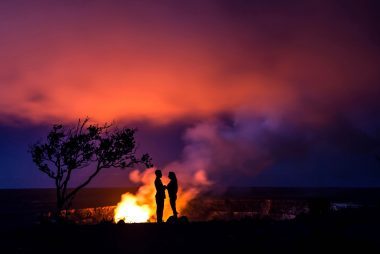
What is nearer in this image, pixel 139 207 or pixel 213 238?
pixel 213 238

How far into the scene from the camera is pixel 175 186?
25.1 metres

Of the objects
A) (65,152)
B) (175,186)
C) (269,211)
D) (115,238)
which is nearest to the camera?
(115,238)

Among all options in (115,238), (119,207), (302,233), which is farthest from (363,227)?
(119,207)

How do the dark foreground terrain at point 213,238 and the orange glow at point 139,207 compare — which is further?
the orange glow at point 139,207

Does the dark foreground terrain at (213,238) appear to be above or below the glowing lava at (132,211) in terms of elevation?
below

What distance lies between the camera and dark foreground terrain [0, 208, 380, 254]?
50.3 feet

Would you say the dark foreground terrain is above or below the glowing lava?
below

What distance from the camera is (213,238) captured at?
57.4 ft

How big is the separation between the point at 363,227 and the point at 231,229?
5.70 meters

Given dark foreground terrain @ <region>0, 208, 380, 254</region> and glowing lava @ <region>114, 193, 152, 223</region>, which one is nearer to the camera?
dark foreground terrain @ <region>0, 208, 380, 254</region>

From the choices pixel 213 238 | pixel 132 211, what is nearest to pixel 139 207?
pixel 132 211

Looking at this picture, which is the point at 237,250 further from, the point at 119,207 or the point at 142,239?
the point at 119,207

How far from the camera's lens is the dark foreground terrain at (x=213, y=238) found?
15.3m

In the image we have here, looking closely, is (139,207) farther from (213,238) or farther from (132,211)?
(213,238)
